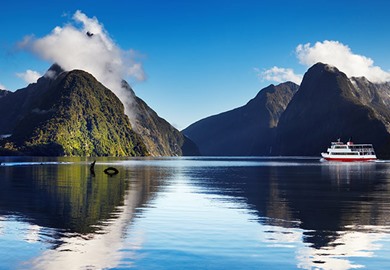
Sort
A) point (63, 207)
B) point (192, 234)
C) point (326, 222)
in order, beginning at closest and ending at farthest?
point (192, 234) → point (326, 222) → point (63, 207)

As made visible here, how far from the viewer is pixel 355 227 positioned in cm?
3450

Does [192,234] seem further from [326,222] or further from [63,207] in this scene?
[63,207]

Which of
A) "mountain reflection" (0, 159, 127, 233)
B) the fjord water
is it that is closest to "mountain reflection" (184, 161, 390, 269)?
the fjord water

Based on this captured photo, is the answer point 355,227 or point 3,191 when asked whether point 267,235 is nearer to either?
point 355,227

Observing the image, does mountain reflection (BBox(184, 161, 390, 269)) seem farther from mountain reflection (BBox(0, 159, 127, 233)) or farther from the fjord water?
mountain reflection (BBox(0, 159, 127, 233))

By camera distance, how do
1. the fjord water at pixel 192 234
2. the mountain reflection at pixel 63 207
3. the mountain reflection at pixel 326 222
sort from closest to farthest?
the fjord water at pixel 192 234
the mountain reflection at pixel 326 222
the mountain reflection at pixel 63 207

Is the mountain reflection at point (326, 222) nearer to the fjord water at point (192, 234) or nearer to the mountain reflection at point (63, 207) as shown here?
the fjord water at point (192, 234)

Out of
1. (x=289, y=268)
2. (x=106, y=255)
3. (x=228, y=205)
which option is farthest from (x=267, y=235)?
(x=228, y=205)

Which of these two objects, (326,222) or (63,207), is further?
(63,207)

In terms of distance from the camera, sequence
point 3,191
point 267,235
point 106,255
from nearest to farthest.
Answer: point 106,255 → point 267,235 → point 3,191

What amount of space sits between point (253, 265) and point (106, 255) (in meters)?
7.52

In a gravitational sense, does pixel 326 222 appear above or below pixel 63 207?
below

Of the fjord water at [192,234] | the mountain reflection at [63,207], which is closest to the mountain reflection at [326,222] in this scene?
the fjord water at [192,234]

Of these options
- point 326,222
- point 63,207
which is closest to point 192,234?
point 326,222
